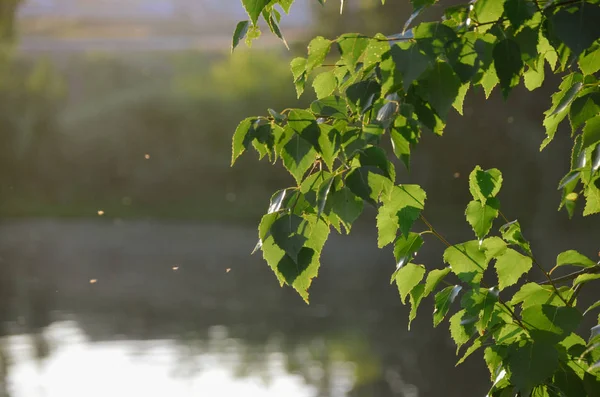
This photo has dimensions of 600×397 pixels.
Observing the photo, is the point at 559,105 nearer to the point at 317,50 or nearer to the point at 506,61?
the point at 506,61

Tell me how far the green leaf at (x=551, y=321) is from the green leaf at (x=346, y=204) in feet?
1.11

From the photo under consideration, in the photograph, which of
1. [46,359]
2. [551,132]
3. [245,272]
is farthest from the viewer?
[245,272]

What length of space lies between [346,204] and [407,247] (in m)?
0.24

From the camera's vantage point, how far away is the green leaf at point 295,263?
1.09m

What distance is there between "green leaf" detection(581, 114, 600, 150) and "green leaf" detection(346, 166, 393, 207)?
33cm

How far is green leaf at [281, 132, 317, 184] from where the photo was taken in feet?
3.63

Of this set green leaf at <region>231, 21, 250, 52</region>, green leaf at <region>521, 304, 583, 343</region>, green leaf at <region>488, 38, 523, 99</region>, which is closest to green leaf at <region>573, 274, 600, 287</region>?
green leaf at <region>521, 304, 583, 343</region>

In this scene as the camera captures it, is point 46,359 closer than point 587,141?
No

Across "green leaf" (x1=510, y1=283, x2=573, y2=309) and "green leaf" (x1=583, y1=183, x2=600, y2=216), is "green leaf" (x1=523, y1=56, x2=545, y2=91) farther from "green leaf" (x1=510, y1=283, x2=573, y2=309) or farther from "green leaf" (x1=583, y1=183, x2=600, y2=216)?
"green leaf" (x1=510, y1=283, x2=573, y2=309)

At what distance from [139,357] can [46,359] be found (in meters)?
0.64

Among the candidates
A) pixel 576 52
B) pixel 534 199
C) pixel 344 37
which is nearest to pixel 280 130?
pixel 344 37

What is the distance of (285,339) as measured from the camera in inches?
262

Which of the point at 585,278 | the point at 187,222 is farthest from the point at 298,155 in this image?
the point at 187,222

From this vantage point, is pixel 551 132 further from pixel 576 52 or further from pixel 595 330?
pixel 576 52
